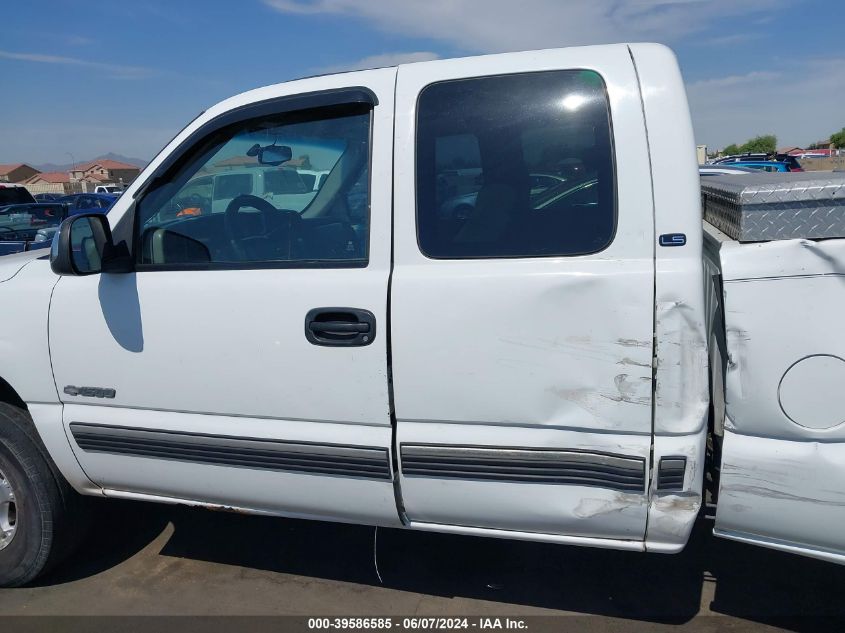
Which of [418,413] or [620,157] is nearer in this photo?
[620,157]

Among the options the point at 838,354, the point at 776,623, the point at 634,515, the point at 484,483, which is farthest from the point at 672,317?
the point at 776,623

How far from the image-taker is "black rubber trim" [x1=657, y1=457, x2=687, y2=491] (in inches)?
94.1

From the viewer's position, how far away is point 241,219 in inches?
118

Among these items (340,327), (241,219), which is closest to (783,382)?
(340,327)

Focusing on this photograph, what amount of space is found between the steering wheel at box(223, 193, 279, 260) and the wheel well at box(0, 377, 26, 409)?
50.3 inches

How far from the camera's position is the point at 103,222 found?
2865 millimetres

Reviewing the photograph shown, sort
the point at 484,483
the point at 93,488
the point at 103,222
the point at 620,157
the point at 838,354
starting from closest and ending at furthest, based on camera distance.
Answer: the point at 838,354, the point at 620,157, the point at 484,483, the point at 103,222, the point at 93,488

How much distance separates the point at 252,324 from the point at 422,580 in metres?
1.48

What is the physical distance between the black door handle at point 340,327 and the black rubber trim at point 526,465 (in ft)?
1.37

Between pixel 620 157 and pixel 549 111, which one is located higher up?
pixel 549 111

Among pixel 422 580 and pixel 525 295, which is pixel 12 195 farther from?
pixel 525 295

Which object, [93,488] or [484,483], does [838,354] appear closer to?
[484,483]

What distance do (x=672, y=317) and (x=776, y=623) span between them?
4.92 ft

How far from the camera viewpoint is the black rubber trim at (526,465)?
8.02 ft
